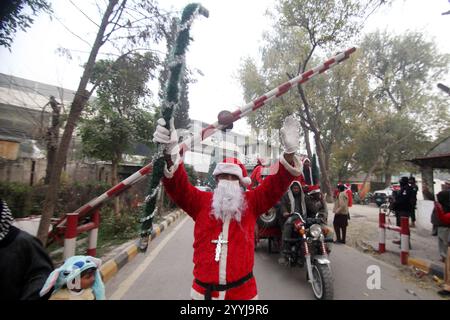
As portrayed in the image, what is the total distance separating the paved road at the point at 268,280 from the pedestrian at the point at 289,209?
0.44 m

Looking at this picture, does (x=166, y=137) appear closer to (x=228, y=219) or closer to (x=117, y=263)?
(x=228, y=219)

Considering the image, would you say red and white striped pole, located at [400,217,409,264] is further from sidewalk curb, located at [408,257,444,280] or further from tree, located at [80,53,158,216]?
tree, located at [80,53,158,216]

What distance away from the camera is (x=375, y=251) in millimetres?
6266

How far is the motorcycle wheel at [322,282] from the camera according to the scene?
3.40m

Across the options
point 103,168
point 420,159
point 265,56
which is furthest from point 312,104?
point 103,168

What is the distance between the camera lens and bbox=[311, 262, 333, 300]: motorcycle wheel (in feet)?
11.2

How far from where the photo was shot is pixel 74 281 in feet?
5.48

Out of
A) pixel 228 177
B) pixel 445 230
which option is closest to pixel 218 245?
pixel 228 177

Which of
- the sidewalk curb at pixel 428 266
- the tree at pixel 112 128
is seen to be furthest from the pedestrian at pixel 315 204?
the tree at pixel 112 128

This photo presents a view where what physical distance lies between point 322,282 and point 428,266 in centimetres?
275

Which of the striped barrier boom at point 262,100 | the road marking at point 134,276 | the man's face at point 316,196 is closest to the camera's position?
the striped barrier boom at point 262,100

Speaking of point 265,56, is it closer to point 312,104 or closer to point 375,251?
point 312,104

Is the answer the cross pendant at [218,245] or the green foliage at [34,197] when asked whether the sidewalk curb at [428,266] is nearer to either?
the cross pendant at [218,245]
